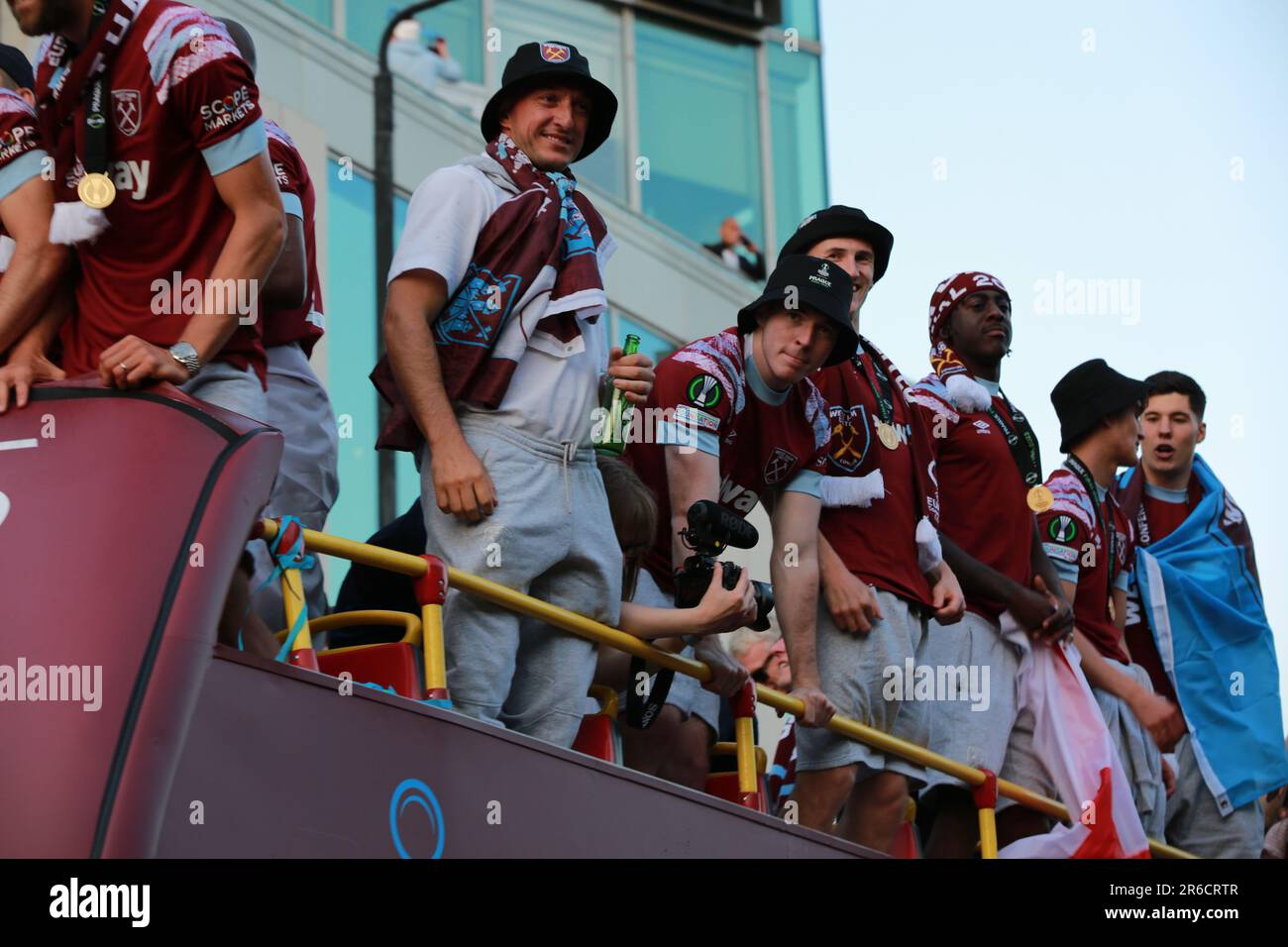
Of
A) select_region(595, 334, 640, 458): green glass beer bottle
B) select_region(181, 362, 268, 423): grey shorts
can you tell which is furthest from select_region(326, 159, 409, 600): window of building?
select_region(181, 362, 268, 423): grey shorts

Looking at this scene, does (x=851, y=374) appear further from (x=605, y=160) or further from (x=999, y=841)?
(x=605, y=160)

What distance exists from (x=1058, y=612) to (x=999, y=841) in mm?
913

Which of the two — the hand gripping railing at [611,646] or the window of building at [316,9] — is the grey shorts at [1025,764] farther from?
the window of building at [316,9]

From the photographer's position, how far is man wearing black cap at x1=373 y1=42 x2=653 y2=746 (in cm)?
536

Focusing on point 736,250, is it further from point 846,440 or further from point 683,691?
point 683,691

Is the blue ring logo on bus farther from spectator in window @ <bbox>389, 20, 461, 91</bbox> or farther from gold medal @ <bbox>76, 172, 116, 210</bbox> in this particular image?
spectator in window @ <bbox>389, 20, 461, 91</bbox>

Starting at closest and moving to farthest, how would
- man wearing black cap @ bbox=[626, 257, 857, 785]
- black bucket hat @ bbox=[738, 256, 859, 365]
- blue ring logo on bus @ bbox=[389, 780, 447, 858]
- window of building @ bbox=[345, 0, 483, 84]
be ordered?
blue ring logo on bus @ bbox=[389, 780, 447, 858] → man wearing black cap @ bbox=[626, 257, 857, 785] → black bucket hat @ bbox=[738, 256, 859, 365] → window of building @ bbox=[345, 0, 483, 84]

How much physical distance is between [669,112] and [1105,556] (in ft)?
42.7

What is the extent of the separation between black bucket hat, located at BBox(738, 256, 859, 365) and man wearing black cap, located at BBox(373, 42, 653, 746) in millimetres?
748

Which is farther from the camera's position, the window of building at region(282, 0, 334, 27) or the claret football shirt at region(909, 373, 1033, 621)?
the window of building at region(282, 0, 334, 27)

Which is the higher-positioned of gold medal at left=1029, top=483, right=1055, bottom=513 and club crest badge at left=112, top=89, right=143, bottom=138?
club crest badge at left=112, top=89, right=143, bottom=138

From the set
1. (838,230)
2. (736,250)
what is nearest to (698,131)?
(736,250)

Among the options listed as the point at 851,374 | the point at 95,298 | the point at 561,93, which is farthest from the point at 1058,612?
the point at 95,298

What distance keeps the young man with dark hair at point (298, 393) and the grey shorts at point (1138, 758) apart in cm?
389
